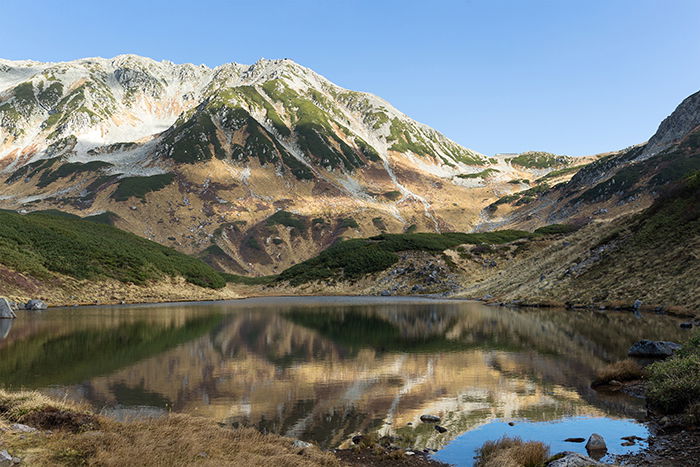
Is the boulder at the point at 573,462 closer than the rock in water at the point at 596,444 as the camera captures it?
Yes

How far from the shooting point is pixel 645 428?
58.4 feet

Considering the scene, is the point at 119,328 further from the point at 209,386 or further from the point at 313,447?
the point at 313,447

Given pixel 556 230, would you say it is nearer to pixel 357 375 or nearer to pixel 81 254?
pixel 81 254

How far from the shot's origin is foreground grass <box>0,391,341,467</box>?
11867 mm

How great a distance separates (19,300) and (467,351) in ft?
248

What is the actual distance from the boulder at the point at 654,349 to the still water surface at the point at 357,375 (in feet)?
5.34

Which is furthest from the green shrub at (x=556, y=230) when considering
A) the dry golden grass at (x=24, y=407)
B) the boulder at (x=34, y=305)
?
the dry golden grass at (x=24, y=407)

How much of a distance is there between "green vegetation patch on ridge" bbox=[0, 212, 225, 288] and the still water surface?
47.2 metres

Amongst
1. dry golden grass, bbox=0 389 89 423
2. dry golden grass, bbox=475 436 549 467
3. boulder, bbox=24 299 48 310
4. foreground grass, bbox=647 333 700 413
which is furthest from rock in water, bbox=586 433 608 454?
boulder, bbox=24 299 48 310

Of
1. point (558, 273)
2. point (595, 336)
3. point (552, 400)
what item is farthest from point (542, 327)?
point (558, 273)

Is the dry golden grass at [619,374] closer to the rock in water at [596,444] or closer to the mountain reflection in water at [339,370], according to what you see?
the mountain reflection in water at [339,370]

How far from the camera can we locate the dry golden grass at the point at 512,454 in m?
13.8

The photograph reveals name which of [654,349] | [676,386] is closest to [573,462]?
[676,386]

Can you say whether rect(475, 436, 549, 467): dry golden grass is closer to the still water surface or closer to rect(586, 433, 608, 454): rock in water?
the still water surface
